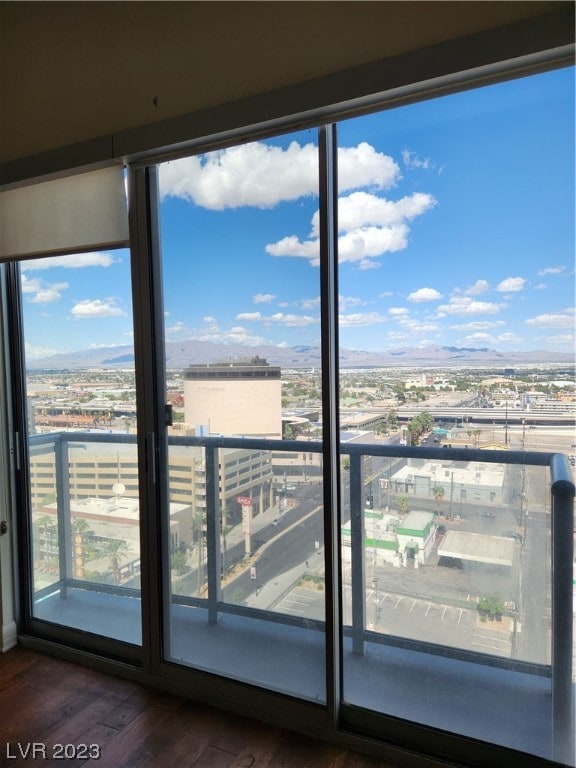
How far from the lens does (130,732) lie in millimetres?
1868

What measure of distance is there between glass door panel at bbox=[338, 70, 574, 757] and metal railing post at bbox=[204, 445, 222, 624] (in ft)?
1.86

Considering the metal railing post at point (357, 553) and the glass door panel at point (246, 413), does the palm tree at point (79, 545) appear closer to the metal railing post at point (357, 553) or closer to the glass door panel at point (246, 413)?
the glass door panel at point (246, 413)

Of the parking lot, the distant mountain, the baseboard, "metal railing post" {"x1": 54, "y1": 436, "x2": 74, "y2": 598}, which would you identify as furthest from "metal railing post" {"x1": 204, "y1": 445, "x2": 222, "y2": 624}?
the baseboard

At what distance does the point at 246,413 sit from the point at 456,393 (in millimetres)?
817

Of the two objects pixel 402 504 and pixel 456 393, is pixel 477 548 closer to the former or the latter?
pixel 402 504

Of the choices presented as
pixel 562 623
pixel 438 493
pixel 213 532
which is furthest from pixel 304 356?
pixel 562 623

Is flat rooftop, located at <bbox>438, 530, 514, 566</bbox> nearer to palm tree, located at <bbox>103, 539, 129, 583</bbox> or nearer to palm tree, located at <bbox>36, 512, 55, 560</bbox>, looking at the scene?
palm tree, located at <bbox>103, 539, 129, 583</bbox>

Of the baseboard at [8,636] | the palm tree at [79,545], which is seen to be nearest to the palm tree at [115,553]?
the palm tree at [79,545]

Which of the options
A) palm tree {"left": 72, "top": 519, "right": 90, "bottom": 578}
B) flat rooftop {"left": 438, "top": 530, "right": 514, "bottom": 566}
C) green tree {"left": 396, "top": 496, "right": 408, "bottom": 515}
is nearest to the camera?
flat rooftop {"left": 438, "top": 530, "right": 514, "bottom": 566}

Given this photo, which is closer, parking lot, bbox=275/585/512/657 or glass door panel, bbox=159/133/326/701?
parking lot, bbox=275/585/512/657

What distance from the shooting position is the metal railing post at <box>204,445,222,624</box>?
2074mm

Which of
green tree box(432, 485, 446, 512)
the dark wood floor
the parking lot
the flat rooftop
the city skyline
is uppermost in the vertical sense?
the city skyline

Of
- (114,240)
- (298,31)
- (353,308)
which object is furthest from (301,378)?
(298,31)

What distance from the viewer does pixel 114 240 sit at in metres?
2.13
